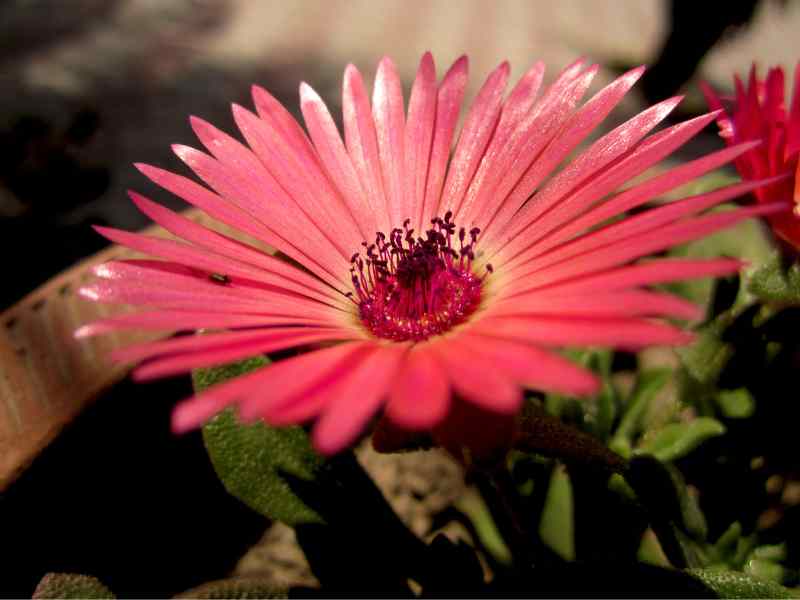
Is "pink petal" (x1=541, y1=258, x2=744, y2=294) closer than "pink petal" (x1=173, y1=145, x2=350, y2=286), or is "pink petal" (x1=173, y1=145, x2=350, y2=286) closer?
"pink petal" (x1=541, y1=258, x2=744, y2=294)

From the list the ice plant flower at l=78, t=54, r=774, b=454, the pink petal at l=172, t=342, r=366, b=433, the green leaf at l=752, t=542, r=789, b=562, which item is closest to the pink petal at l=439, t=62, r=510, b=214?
the ice plant flower at l=78, t=54, r=774, b=454

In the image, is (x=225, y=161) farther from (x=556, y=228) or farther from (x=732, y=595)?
(x=732, y=595)

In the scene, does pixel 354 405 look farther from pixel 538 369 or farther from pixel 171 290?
pixel 171 290

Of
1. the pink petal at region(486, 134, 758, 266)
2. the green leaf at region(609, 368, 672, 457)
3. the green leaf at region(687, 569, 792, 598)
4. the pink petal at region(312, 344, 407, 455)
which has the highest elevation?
the pink petal at region(486, 134, 758, 266)

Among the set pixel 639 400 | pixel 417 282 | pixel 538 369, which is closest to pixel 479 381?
pixel 538 369

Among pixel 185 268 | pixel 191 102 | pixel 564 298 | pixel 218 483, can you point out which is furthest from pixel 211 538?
pixel 191 102

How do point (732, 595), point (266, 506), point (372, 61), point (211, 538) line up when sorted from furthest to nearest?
1. point (372, 61)
2. point (211, 538)
3. point (266, 506)
4. point (732, 595)

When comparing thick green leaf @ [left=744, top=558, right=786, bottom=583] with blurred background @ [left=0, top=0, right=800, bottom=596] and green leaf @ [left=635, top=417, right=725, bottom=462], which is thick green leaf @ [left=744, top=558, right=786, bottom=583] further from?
blurred background @ [left=0, top=0, right=800, bottom=596]
